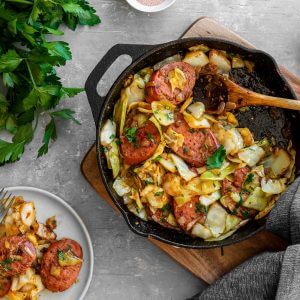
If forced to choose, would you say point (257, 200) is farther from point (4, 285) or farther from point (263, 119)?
point (4, 285)

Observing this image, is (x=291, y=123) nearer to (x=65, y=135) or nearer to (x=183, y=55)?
(x=183, y=55)

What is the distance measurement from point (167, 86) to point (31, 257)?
29.3 inches

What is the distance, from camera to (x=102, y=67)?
2008 millimetres

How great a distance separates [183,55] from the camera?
2.15 meters

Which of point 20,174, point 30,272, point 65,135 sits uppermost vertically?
point 65,135

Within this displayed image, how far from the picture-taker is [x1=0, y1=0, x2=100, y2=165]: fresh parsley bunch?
2061mm

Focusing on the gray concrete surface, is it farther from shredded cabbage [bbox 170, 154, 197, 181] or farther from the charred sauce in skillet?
shredded cabbage [bbox 170, 154, 197, 181]

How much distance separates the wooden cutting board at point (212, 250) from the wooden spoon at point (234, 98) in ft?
0.62

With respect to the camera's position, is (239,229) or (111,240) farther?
(111,240)

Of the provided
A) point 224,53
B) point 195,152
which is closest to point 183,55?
point 224,53

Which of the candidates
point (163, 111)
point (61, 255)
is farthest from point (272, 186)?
point (61, 255)

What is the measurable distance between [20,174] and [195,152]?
0.67m

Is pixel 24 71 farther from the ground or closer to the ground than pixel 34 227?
farther from the ground

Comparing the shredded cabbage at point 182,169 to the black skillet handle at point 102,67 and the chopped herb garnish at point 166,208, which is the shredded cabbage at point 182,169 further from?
the black skillet handle at point 102,67
